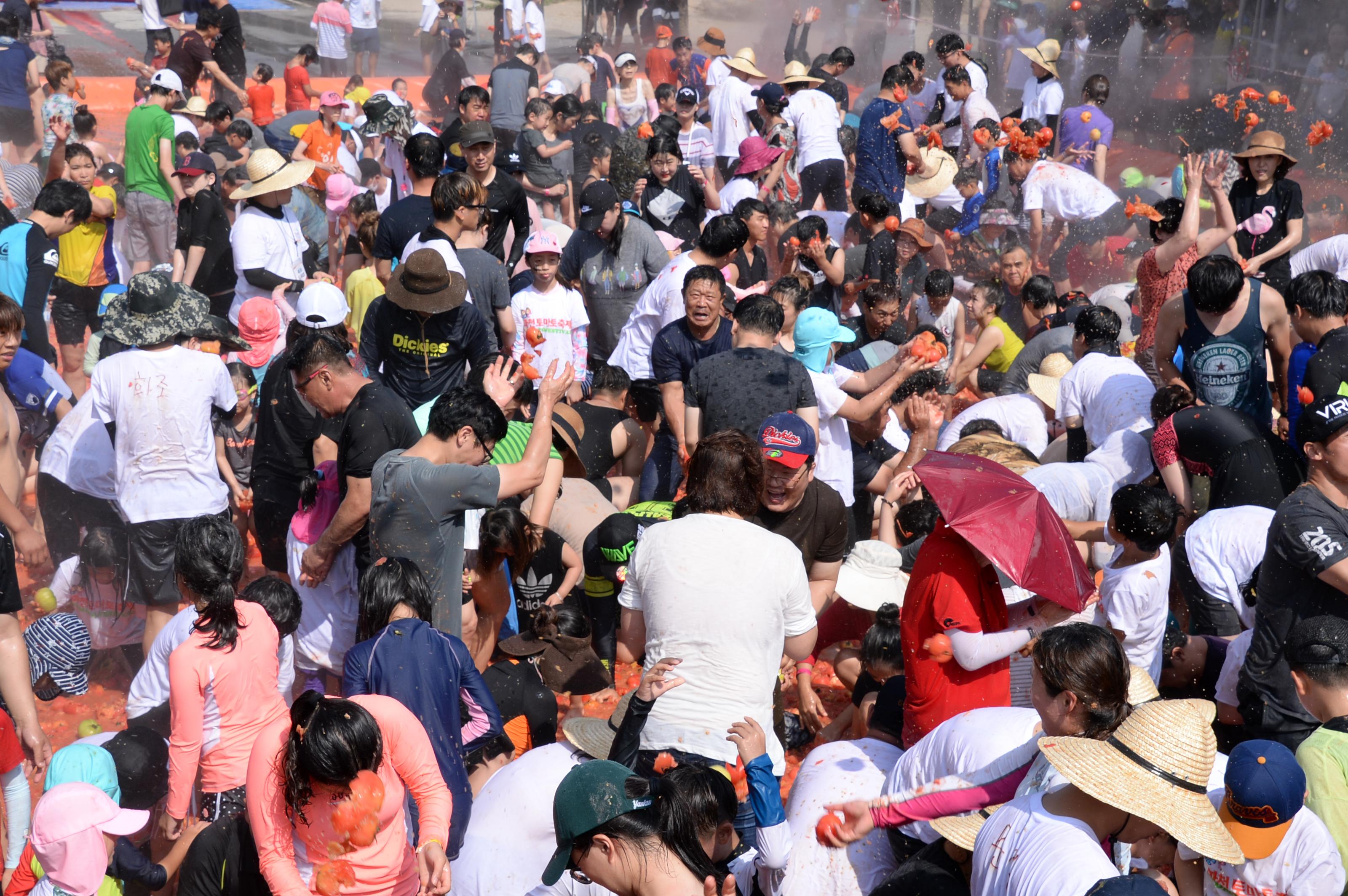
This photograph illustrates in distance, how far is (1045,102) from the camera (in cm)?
1159

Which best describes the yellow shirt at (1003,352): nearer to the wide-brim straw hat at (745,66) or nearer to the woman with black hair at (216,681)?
the woman with black hair at (216,681)

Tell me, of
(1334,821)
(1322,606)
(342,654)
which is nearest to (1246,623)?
(1322,606)

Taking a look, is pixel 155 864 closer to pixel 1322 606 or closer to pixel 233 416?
pixel 233 416

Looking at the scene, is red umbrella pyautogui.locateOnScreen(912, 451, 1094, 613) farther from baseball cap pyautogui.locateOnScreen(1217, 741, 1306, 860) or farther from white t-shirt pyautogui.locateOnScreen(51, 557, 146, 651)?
white t-shirt pyautogui.locateOnScreen(51, 557, 146, 651)

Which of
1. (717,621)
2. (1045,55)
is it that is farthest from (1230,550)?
(1045,55)

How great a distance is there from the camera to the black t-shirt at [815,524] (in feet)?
13.7

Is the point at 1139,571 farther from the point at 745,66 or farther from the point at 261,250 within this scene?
the point at 745,66

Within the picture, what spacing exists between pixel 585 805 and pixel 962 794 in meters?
1.04

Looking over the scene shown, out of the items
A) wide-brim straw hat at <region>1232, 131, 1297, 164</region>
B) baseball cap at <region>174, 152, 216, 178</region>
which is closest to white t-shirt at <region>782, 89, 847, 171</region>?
wide-brim straw hat at <region>1232, 131, 1297, 164</region>

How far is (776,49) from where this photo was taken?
20391 mm

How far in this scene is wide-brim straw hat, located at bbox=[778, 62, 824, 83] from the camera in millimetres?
10423

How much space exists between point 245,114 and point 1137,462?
12119mm

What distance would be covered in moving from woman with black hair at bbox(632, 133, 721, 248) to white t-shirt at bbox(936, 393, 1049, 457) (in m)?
3.20

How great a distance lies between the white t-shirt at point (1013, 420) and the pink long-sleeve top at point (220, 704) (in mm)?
3552
